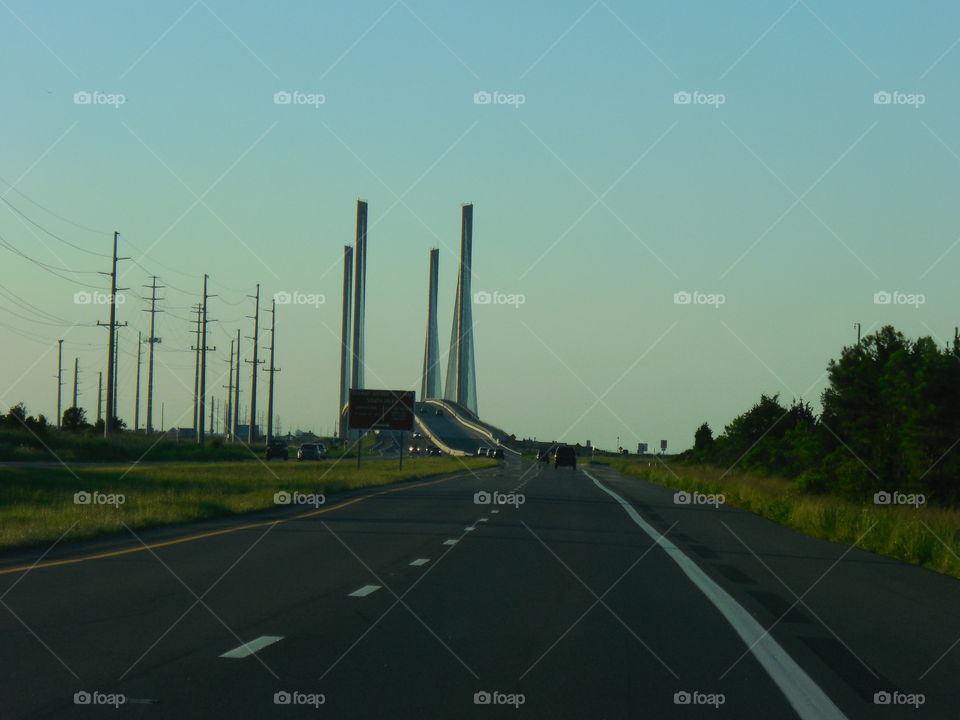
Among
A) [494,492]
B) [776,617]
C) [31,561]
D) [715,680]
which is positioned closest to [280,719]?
[715,680]

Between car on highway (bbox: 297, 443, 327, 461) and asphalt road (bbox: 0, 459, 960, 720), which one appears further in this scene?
car on highway (bbox: 297, 443, 327, 461)

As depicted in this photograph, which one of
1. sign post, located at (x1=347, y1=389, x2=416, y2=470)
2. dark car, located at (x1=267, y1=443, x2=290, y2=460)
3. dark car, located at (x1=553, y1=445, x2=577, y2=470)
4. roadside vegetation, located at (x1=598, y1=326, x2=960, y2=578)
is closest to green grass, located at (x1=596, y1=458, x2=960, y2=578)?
roadside vegetation, located at (x1=598, y1=326, x2=960, y2=578)

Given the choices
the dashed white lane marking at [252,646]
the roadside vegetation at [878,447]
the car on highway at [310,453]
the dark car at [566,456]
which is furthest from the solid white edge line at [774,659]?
the car on highway at [310,453]

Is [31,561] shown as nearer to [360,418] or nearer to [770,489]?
[770,489]

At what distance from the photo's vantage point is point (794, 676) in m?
9.20

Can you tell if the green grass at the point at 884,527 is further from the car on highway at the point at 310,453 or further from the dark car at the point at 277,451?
the dark car at the point at 277,451

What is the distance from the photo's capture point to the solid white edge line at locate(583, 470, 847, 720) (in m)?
8.15

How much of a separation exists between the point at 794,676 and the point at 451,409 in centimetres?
18198

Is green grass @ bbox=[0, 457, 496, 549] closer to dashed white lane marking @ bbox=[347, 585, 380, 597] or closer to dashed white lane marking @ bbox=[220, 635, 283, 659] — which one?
dashed white lane marking @ bbox=[347, 585, 380, 597]

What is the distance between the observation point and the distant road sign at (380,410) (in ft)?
219

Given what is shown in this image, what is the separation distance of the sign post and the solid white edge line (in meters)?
50.6

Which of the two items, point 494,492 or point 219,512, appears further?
point 494,492

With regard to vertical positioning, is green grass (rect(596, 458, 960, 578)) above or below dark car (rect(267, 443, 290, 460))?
below

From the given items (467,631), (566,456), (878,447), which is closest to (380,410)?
(878,447)
